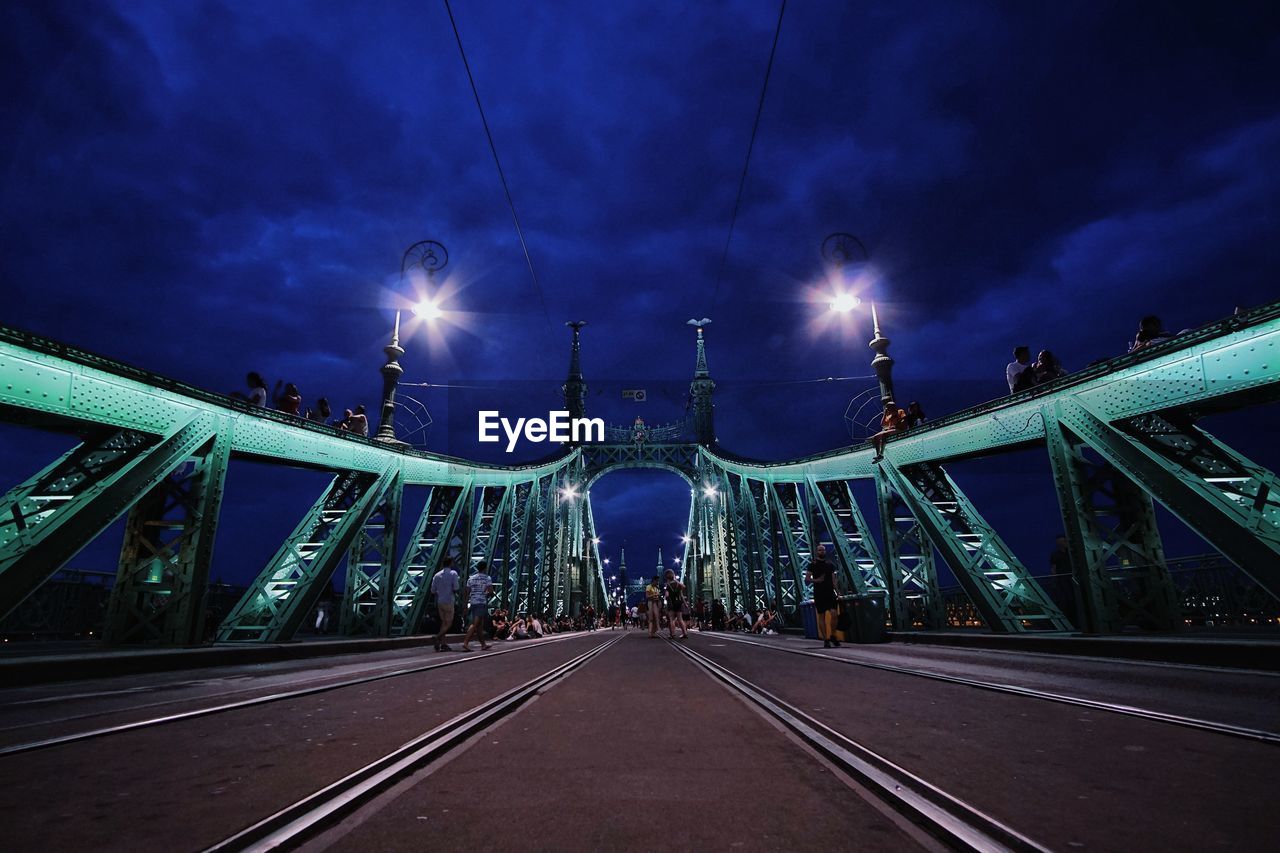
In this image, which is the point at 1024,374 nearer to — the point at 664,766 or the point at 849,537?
the point at 849,537

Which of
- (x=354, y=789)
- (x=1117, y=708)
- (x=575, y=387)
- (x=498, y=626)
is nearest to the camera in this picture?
(x=354, y=789)

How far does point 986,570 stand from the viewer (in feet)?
35.2

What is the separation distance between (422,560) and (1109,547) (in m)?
15.3

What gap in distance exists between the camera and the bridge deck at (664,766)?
1.49 metres

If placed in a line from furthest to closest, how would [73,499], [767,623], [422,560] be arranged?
[767,623] < [422,560] < [73,499]

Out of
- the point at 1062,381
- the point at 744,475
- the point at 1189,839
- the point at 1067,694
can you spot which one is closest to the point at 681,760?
the point at 1189,839

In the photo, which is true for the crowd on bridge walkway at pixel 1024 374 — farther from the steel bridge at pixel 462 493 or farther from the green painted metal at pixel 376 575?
the green painted metal at pixel 376 575

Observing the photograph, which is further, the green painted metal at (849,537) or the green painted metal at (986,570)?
the green painted metal at (849,537)

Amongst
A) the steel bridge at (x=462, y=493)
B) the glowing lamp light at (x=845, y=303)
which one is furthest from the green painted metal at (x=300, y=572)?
the glowing lamp light at (x=845, y=303)

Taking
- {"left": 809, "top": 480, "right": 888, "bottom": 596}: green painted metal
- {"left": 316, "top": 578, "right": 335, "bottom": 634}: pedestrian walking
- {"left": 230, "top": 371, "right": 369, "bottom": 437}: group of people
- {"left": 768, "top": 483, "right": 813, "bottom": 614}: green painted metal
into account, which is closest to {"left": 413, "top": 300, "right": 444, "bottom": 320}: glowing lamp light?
{"left": 230, "top": 371, "right": 369, "bottom": 437}: group of people

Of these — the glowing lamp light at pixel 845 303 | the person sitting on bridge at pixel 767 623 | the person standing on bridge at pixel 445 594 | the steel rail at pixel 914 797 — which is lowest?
the person sitting on bridge at pixel 767 623

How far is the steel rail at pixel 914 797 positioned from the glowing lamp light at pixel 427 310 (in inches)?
528

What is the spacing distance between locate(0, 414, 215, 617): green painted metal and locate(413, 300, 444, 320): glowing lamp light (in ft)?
20.4

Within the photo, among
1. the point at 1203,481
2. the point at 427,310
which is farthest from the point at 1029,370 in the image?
the point at 427,310
